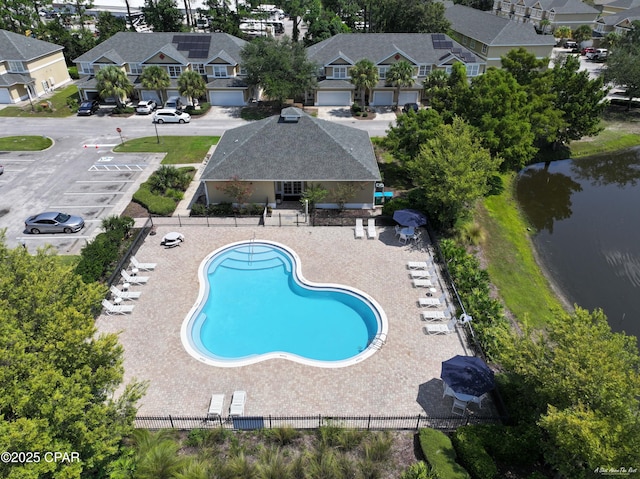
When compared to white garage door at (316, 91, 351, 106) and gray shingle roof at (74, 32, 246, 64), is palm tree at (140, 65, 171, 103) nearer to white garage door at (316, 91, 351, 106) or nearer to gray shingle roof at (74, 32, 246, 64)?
gray shingle roof at (74, 32, 246, 64)

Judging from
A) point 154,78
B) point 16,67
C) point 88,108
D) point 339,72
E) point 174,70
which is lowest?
point 88,108

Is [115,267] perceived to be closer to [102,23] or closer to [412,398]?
[412,398]

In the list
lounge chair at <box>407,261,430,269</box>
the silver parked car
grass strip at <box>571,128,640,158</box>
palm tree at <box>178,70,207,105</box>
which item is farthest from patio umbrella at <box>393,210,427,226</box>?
palm tree at <box>178,70,207,105</box>

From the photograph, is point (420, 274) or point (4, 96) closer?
point (420, 274)

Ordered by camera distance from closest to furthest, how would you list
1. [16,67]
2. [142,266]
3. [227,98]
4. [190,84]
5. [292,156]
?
[142,266]
[292,156]
[190,84]
[16,67]
[227,98]

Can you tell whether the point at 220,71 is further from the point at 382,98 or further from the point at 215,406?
the point at 215,406

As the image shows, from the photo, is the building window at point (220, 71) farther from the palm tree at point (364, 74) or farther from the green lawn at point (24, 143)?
the green lawn at point (24, 143)

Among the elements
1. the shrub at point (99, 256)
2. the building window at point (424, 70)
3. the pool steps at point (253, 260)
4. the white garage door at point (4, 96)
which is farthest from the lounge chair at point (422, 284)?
the white garage door at point (4, 96)

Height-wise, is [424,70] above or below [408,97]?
above

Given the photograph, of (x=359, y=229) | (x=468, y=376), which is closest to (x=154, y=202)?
(x=359, y=229)
